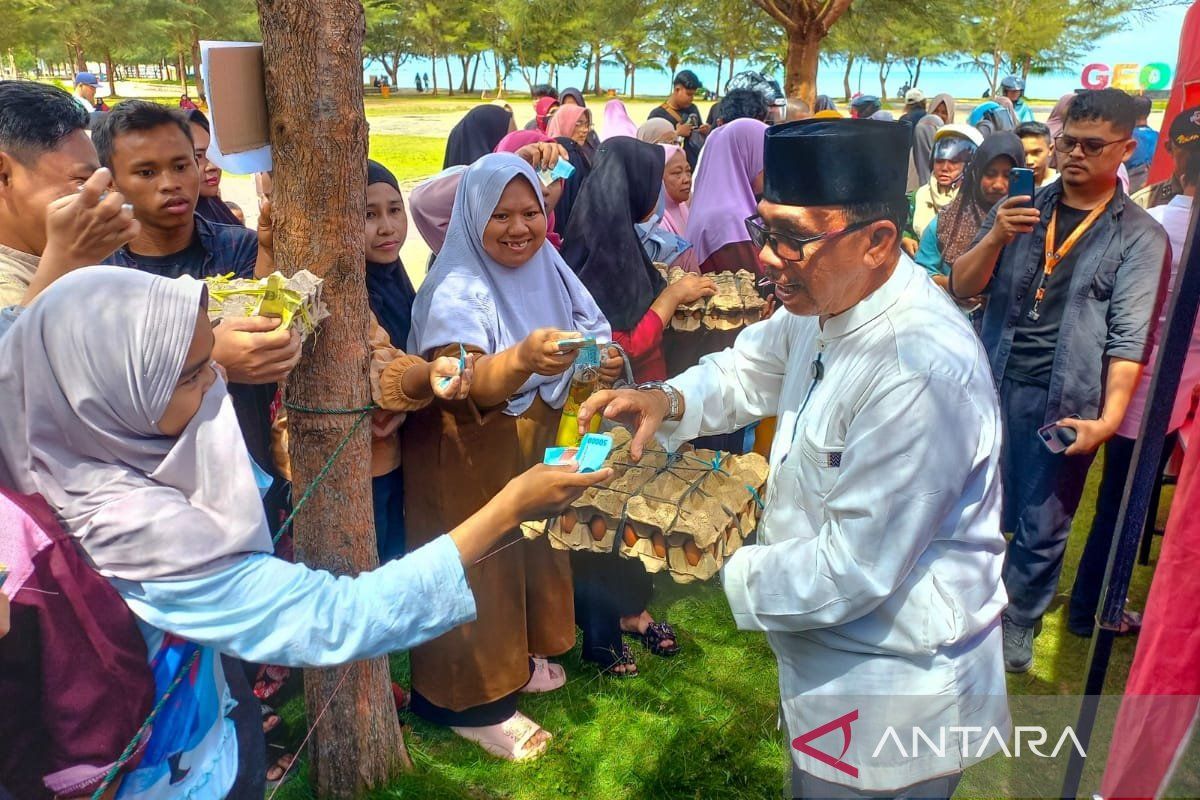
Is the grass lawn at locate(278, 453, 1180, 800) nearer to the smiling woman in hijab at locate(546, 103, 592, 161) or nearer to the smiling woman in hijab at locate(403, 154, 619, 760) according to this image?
the smiling woman in hijab at locate(403, 154, 619, 760)

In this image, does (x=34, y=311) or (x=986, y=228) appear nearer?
(x=34, y=311)

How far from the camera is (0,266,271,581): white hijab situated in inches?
55.6

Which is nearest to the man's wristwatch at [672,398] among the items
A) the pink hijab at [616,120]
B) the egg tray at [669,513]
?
the egg tray at [669,513]

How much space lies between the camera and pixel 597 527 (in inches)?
96.0

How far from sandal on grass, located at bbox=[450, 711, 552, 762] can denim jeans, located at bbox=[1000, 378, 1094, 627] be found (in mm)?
2238

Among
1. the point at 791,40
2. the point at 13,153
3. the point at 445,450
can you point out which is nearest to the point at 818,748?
the point at 445,450

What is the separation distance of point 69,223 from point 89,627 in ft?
3.63

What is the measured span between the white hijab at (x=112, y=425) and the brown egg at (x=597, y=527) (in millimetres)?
1110

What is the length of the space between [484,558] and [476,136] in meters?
3.23

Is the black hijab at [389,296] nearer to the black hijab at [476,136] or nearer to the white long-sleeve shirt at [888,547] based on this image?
the white long-sleeve shirt at [888,547]

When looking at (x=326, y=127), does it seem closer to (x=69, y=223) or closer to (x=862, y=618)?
(x=69, y=223)

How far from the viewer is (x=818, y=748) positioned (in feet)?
6.66

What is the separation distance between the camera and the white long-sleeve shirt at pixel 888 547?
5.68 ft

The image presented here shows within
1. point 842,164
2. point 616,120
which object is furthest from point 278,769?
point 616,120
